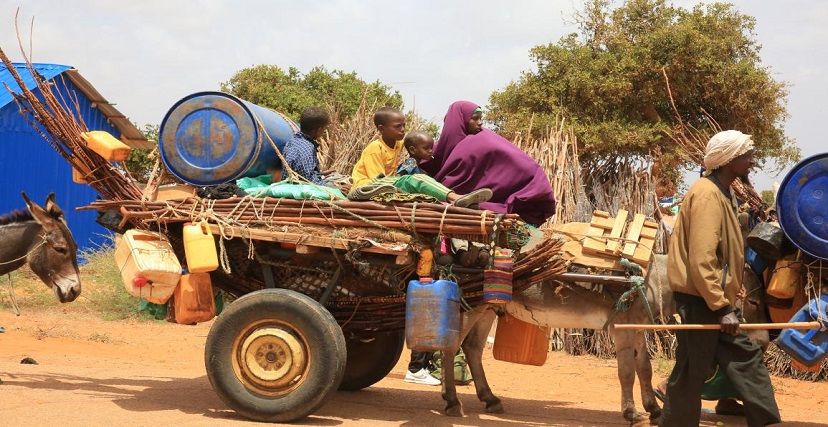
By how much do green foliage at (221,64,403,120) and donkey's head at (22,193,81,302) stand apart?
12423 millimetres

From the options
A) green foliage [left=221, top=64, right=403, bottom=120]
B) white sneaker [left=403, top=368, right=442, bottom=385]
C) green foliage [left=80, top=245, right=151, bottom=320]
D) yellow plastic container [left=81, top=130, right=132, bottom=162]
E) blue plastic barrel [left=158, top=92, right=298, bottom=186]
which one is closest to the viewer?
blue plastic barrel [left=158, top=92, right=298, bottom=186]

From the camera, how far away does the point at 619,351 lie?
7383 millimetres

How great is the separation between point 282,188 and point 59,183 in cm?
1395

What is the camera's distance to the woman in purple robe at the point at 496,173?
7.46 meters

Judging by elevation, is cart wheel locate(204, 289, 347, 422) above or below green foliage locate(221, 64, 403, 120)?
below

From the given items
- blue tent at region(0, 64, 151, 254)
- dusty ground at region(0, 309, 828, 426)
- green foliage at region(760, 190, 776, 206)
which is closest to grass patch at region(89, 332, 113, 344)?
dusty ground at region(0, 309, 828, 426)

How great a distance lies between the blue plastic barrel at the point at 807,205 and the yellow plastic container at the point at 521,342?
84.9 inches

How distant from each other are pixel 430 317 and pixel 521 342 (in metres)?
1.71

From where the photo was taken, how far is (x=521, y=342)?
26.1 ft

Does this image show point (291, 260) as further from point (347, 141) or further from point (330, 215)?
point (347, 141)

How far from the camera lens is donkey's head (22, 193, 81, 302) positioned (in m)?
8.20

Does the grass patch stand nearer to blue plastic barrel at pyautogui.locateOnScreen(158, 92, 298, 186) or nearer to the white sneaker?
the white sneaker

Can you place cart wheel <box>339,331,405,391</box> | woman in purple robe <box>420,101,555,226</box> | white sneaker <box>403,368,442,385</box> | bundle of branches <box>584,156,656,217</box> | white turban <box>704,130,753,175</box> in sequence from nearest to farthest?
white turban <box>704,130,753,175</box>, woman in purple robe <box>420,101,555,226</box>, cart wheel <box>339,331,405,391</box>, white sneaker <box>403,368,442,385</box>, bundle of branches <box>584,156,656,217</box>

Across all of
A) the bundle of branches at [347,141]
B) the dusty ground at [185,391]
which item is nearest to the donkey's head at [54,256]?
the dusty ground at [185,391]
